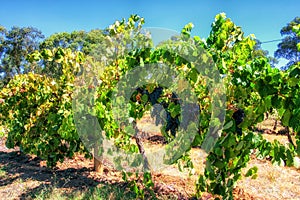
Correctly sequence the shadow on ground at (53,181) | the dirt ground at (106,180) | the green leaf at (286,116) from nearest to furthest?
1. the green leaf at (286,116)
2. the shadow on ground at (53,181)
3. the dirt ground at (106,180)

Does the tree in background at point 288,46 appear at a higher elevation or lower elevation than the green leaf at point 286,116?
higher

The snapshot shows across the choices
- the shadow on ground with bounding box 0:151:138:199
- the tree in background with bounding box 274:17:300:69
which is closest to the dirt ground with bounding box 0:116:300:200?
the shadow on ground with bounding box 0:151:138:199

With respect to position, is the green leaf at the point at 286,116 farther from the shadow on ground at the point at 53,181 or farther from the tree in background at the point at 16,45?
the tree in background at the point at 16,45

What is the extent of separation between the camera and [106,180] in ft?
14.7

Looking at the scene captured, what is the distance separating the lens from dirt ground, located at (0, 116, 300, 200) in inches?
156

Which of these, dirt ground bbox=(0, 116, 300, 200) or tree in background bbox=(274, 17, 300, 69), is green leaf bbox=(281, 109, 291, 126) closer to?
dirt ground bbox=(0, 116, 300, 200)

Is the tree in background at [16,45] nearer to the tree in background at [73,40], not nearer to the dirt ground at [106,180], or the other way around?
the tree in background at [73,40]

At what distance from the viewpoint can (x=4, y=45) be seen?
31797mm

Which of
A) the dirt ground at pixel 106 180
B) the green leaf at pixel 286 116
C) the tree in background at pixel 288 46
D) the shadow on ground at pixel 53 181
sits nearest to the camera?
the green leaf at pixel 286 116

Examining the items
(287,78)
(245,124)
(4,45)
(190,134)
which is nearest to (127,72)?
(190,134)

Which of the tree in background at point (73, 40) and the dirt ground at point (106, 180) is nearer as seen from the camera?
the dirt ground at point (106, 180)

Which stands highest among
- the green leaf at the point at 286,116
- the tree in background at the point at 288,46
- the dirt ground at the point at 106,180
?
the tree in background at the point at 288,46

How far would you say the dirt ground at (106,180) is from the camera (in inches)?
156

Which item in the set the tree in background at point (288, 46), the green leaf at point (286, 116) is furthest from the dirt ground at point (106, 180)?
the tree in background at point (288, 46)
